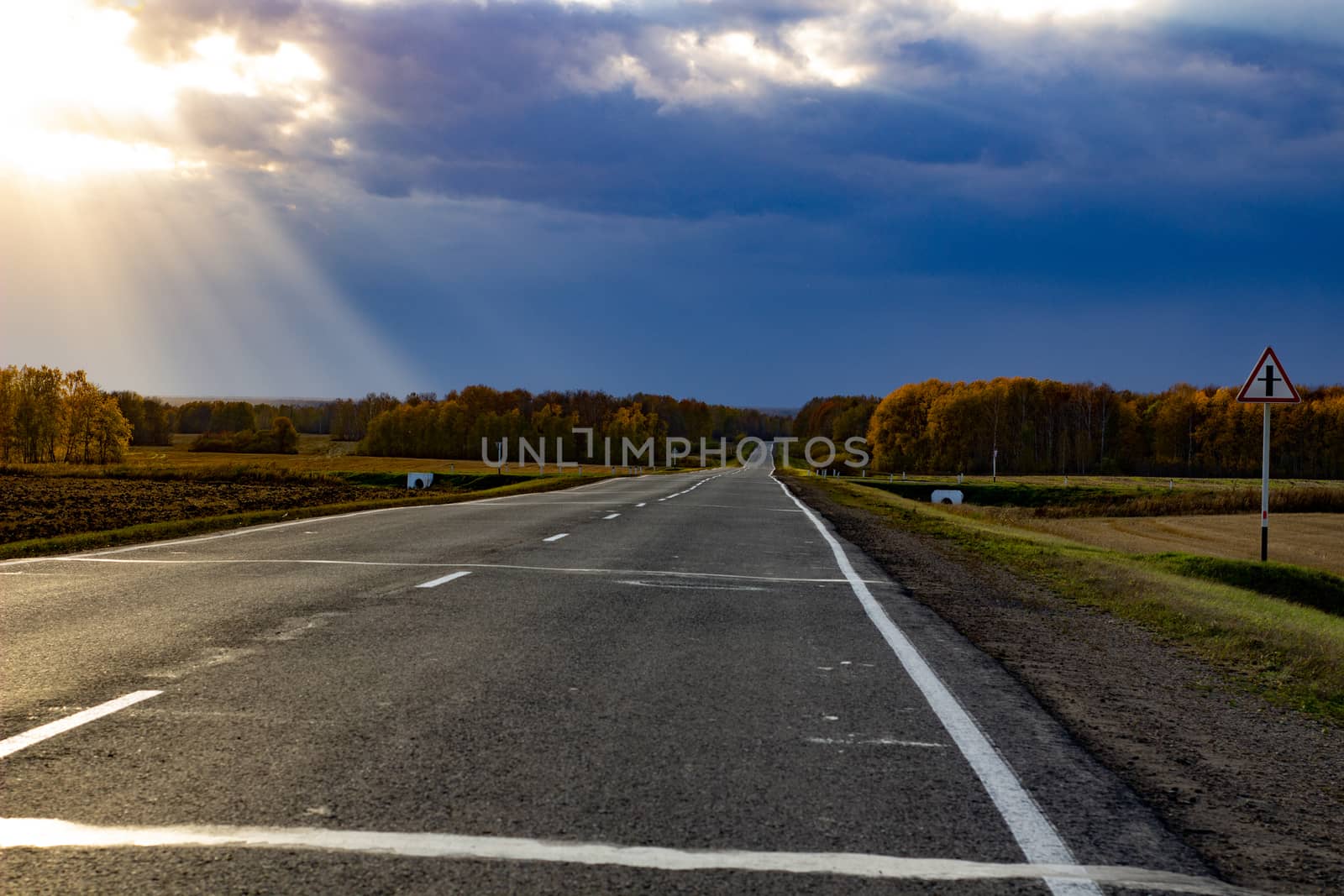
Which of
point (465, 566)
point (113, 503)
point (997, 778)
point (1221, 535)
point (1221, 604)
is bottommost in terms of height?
point (1221, 535)

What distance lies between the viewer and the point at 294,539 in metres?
16.0

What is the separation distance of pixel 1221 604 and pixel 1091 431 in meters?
149

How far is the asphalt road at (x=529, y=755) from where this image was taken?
344 centimetres

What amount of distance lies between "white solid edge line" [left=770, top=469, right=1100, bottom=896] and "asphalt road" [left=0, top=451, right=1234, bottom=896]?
0.07 ft

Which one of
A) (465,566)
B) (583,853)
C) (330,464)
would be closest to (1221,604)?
(465,566)

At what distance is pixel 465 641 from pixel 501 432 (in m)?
170

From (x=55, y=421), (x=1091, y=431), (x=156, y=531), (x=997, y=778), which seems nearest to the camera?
(x=997, y=778)

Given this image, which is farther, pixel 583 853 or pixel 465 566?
pixel 465 566

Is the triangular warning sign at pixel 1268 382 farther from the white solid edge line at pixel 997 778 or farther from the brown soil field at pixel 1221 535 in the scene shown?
the white solid edge line at pixel 997 778

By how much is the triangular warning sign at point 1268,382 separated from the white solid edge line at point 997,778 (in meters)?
14.7

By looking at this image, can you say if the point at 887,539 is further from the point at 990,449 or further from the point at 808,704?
the point at 990,449

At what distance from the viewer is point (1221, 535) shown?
1736 inches

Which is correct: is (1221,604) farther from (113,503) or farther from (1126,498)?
(1126,498)

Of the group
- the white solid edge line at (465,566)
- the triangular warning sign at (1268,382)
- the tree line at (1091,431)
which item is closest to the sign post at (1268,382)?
the triangular warning sign at (1268,382)
